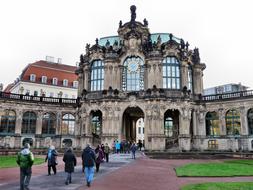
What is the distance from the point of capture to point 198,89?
5409cm

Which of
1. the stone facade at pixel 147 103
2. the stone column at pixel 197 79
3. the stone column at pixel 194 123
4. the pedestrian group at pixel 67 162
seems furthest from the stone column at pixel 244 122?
the pedestrian group at pixel 67 162

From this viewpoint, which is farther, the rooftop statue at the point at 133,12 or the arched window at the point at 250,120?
the rooftop statue at the point at 133,12

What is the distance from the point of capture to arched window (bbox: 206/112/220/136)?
51500 millimetres

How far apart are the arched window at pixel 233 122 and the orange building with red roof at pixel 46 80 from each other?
45.7m

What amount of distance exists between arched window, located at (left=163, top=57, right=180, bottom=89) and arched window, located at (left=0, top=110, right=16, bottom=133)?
29.0m

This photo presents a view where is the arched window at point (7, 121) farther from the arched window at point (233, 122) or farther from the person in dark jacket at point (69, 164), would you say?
the person in dark jacket at point (69, 164)

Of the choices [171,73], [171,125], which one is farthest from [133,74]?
[171,125]

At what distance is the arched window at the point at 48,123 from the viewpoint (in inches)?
2174

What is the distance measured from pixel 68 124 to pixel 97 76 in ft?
40.7

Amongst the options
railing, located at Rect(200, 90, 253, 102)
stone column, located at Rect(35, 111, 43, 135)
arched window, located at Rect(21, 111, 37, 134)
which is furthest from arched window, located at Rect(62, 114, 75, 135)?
railing, located at Rect(200, 90, 253, 102)

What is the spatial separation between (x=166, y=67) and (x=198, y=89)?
28.0ft

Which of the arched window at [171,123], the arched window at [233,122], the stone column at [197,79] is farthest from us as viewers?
the stone column at [197,79]

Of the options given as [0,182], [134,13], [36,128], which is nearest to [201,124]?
[134,13]

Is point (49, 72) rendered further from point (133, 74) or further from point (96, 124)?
point (133, 74)
